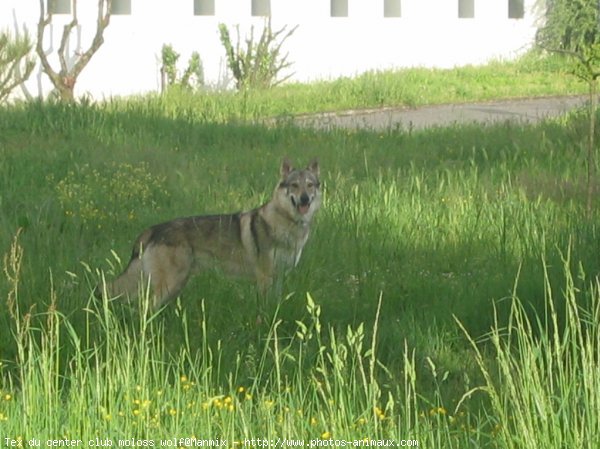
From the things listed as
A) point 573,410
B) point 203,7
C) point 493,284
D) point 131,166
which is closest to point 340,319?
point 493,284

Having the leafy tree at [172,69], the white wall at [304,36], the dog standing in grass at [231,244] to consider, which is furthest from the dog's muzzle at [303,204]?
the leafy tree at [172,69]

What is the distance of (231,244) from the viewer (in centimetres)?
826

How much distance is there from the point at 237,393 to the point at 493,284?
2.32 metres

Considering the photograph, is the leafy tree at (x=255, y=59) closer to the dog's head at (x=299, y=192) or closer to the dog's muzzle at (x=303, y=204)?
the dog's head at (x=299, y=192)

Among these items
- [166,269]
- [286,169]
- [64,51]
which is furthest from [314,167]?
[64,51]

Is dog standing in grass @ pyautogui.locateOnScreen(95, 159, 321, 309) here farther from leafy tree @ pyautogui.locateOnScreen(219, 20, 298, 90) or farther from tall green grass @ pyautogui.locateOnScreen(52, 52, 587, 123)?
leafy tree @ pyautogui.locateOnScreen(219, 20, 298, 90)

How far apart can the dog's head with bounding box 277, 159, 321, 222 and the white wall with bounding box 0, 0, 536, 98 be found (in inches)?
560

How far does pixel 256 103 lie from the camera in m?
20.5

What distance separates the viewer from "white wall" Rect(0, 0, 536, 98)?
23.4 m

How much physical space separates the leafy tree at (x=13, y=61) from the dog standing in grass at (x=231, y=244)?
13.1m

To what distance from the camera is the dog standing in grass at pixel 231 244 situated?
787cm

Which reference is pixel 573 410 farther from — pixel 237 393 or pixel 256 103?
pixel 256 103

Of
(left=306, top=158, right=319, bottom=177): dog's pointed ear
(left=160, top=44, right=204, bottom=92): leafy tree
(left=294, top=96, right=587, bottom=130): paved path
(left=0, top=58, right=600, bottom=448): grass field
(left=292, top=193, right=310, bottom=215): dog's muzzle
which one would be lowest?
(left=0, top=58, right=600, bottom=448): grass field

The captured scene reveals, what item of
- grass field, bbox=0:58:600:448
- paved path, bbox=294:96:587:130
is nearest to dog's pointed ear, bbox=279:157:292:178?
grass field, bbox=0:58:600:448
